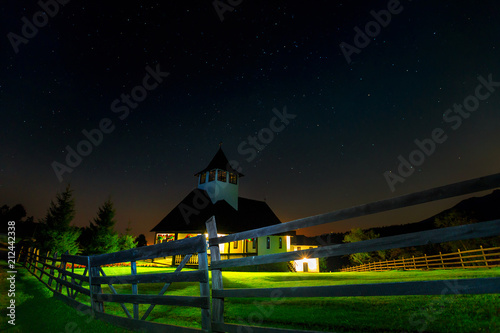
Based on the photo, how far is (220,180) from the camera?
3222 centimetres

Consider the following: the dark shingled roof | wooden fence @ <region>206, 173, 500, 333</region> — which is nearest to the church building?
the dark shingled roof

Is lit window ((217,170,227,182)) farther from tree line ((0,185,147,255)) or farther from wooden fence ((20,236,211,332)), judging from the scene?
wooden fence ((20,236,211,332))

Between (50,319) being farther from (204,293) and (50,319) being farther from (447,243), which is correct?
(447,243)

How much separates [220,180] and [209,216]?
16.6 feet

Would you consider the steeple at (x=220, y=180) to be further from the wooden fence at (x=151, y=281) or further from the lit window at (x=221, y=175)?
→ the wooden fence at (x=151, y=281)

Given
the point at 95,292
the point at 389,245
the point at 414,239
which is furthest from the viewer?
the point at 95,292

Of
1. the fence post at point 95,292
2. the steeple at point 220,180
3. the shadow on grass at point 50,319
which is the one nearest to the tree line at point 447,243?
the steeple at point 220,180

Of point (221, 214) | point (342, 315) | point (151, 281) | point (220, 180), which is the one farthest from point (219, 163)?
point (342, 315)

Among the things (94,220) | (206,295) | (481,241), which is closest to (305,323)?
(206,295)

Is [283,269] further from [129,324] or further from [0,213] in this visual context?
[0,213]

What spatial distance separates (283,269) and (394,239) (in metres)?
27.7

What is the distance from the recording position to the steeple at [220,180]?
3194cm

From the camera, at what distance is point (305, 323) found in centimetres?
436

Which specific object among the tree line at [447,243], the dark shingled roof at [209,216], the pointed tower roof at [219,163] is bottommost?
the tree line at [447,243]
